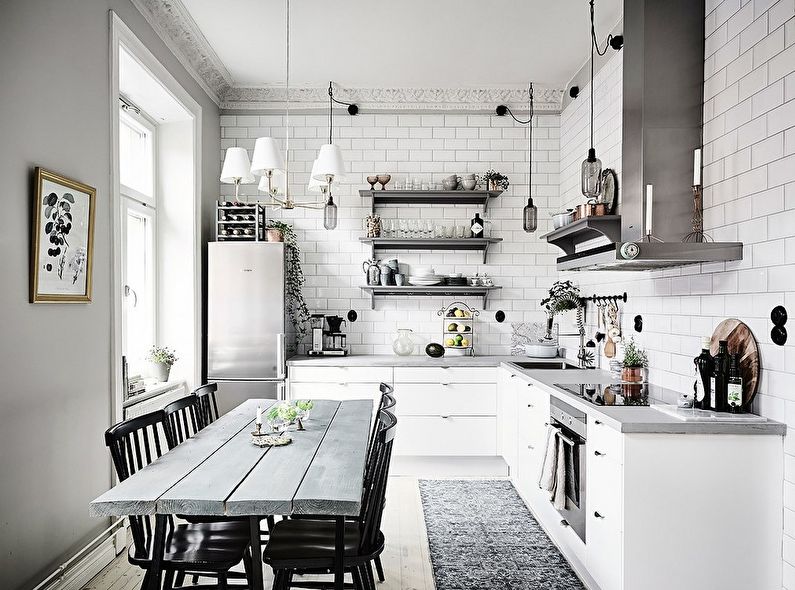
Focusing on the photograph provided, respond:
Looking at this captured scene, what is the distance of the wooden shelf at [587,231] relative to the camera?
3.77 meters

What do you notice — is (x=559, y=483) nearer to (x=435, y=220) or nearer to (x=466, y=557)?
(x=466, y=557)

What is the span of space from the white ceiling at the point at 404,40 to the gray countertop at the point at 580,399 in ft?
7.69

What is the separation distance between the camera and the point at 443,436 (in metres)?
4.98

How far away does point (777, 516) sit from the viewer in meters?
2.49

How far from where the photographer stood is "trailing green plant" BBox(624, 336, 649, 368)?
336 cm

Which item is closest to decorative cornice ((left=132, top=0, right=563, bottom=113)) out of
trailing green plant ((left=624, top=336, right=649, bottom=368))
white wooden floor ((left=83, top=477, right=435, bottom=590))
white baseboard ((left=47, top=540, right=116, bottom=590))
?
trailing green plant ((left=624, top=336, right=649, bottom=368))

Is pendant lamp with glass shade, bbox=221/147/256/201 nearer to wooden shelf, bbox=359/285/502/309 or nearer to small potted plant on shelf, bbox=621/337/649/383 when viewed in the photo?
small potted plant on shelf, bbox=621/337/649/383

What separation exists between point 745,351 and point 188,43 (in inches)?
156

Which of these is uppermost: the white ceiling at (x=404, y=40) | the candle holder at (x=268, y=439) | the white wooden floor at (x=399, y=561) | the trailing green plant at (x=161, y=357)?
the white ceiling at (x=404, y=40)

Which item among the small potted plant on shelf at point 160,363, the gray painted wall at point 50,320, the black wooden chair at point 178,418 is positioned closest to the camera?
the gray painted wall at point 50,320

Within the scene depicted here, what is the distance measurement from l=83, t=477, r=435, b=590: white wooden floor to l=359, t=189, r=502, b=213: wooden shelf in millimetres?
2518

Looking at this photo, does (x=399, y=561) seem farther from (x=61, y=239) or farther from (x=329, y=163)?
(x=61, y=239)

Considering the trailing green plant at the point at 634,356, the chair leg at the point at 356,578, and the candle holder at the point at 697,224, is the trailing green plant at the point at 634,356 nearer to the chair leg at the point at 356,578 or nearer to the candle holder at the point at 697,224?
the candle holder at the point at 697,224

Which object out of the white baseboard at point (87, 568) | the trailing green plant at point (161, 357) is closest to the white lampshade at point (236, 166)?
the trailing green plant at point (161, 357)
